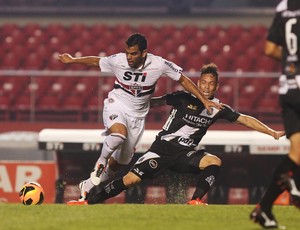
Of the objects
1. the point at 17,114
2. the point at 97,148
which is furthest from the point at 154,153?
the point at 17,114

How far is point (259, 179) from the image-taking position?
1470cm

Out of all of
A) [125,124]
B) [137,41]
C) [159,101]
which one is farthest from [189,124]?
[137,41]

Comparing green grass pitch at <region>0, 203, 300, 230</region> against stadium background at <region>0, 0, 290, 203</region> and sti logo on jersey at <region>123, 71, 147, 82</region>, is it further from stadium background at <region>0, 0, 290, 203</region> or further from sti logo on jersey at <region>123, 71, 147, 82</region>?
stadium background at <region>0, 0, 290, 203</region>

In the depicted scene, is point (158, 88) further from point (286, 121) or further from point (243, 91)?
point (286, 121)

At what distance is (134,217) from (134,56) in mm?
2158

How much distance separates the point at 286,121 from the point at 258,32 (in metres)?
12.5

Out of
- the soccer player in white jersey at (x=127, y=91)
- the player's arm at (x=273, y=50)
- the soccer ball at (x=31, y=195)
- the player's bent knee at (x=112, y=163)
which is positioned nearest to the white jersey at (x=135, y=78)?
the soccer player in white jersey at (x=127, y=91)

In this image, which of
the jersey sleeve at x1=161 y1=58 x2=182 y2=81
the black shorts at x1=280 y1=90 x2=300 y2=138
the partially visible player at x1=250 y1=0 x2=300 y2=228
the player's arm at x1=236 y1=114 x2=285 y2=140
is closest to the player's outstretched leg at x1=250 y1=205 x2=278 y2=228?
the partially visible player at x1=250 y1=0 x2=300 y2=228

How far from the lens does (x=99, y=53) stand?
19.6 m

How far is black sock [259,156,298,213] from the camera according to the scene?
25.1ft

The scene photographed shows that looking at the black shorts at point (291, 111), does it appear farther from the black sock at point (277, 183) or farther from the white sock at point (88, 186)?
the white sock at point (88, 186)

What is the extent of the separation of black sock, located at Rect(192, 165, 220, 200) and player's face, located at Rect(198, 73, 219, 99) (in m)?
0.76

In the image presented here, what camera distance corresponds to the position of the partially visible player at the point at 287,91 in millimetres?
7613

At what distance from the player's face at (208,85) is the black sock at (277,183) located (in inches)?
106
